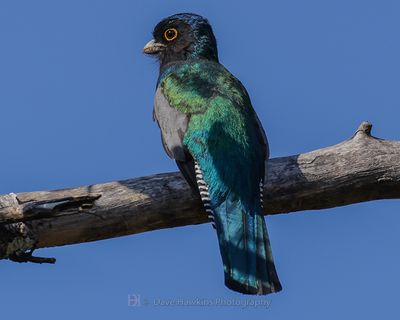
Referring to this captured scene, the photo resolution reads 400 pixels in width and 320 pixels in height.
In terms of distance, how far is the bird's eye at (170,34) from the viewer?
852 cm

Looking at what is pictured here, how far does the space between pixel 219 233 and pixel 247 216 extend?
23cm

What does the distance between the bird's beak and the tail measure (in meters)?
2.69

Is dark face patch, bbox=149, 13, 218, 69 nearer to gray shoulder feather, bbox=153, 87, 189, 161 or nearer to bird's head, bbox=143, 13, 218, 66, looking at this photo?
bird's head, bbox=143, 13, 218, 66

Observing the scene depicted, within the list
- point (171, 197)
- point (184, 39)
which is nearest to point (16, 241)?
point (171, 197)

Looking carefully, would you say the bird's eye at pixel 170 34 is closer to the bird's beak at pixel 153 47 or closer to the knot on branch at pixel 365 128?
the bird's beak at pixel 153 47

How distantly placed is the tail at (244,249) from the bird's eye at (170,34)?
8.89 feet

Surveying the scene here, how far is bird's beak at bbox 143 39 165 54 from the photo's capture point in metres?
8.52

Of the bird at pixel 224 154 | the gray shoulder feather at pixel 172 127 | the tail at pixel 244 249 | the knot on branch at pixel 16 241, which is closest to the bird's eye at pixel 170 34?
the bird at pixel 224 154

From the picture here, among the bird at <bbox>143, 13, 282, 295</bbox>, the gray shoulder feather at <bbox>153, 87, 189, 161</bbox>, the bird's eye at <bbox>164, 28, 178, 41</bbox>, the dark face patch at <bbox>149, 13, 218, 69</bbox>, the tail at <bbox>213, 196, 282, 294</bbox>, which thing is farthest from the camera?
the bird's eye at <bbox>164, 28, 178, 41</bbox>

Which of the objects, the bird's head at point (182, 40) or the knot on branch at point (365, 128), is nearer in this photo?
the knot on branch at point (365, 128)

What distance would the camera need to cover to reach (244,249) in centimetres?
594

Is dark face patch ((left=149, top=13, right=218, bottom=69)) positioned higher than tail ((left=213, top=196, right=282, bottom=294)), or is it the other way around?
dark face patch ((left=149, top=13, right=218, bottom=69))

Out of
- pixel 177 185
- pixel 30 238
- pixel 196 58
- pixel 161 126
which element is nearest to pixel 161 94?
pixel 161 126

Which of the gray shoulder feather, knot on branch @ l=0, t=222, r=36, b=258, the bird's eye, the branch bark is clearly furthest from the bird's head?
knot on branch @ l=0, t=222, r=36, b=258
